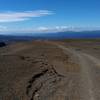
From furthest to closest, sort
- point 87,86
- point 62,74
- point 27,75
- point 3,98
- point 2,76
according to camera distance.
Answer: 1. point 62,74
2. point 27,75
3. point 2,76
4. point 87,86
5. point 3,98

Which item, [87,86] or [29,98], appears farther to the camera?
[87,86]

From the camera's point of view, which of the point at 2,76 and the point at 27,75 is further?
the point at 27,75

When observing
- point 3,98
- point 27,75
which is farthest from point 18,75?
point 3,98

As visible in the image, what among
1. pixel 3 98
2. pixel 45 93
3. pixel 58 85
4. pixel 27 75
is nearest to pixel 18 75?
pixel 27 75

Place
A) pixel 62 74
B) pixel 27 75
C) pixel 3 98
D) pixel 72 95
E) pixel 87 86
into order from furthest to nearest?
pixel 62 74 → pixel 27 75 → pixel 87 86 → pixel 72 95 → pixel 3 98

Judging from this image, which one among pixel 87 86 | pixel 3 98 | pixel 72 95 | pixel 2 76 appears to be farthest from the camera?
pixel 2 76

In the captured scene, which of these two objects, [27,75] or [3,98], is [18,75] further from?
[3,98]

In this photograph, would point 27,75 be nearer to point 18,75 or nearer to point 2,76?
point 18,75

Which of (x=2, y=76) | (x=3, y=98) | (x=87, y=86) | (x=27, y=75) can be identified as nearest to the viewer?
(x=3, y=98)

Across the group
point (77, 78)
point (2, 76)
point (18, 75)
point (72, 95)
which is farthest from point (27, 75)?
point (72, 95)
